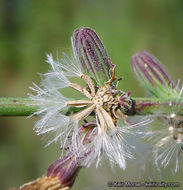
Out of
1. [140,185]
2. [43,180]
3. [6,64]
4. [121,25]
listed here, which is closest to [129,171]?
[140,185]

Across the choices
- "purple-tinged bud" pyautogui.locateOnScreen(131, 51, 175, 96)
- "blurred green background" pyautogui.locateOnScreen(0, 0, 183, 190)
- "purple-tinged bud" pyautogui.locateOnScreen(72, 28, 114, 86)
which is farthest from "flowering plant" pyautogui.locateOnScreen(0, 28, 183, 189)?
"blurred green background" pyautogui.locateOnScreen(0, 0, 183, 190)

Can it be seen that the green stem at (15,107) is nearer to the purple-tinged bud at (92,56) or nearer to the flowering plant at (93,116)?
the flowering plant at (93,116)

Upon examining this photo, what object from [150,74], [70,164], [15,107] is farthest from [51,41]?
[70,164]

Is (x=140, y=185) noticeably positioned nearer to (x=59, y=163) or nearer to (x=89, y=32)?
(x=59, y=163)

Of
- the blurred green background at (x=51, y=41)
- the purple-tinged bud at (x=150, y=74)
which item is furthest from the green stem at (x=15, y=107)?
the blurred green background at (x=51, y=41)

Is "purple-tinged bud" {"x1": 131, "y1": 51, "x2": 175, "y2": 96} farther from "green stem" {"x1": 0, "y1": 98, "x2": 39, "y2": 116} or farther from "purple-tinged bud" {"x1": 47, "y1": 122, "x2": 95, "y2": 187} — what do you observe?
"green stem" {"x1": 0, "y1": 98, "x2": 39, "y2": 116}

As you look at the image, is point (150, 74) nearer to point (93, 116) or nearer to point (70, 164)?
point (93, 116)
